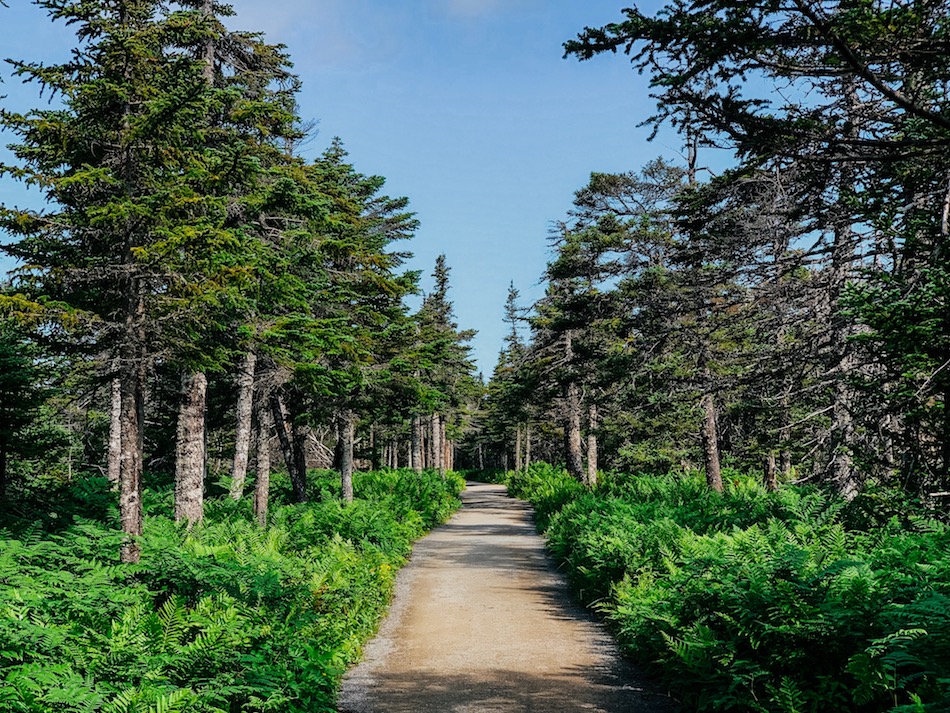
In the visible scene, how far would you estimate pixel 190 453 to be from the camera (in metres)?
12.9

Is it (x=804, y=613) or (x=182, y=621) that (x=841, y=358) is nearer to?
(x=804, y=613)

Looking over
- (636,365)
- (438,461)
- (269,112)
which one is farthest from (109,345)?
(438,461)

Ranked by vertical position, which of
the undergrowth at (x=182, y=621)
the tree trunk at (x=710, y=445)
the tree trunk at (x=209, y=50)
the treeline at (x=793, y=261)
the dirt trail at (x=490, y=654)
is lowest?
the dirt trail at (x=490, y=654)

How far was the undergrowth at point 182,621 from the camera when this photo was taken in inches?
185

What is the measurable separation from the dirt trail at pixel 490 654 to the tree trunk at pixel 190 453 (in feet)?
14.1

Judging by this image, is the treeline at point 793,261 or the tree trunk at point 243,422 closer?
the treeline at point 793,261

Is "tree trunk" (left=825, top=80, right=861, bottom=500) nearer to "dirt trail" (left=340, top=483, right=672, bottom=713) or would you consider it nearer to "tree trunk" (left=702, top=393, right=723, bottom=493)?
"dirt trail" (left=340, top=483, right=672, bottom=713)

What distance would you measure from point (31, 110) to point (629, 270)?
62.1 feet

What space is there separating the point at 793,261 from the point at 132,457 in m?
10.8

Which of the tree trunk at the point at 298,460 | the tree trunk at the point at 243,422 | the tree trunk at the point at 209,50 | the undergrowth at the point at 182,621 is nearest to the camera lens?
the undergrowth at the point at 182,621

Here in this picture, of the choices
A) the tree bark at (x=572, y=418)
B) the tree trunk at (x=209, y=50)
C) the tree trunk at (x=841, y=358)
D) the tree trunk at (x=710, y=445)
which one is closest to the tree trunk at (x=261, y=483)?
the tree trunk at (x=209, y=50)

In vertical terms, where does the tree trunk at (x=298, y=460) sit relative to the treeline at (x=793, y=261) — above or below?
below

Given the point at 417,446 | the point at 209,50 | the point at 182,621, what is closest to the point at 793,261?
the point at 182,621

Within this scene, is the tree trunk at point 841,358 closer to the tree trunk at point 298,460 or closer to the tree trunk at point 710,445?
the tree trunk at point 710,445
